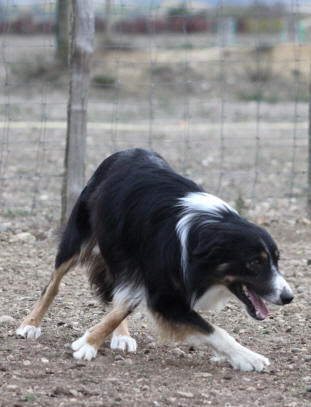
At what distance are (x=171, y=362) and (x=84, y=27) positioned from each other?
3496 millimetres

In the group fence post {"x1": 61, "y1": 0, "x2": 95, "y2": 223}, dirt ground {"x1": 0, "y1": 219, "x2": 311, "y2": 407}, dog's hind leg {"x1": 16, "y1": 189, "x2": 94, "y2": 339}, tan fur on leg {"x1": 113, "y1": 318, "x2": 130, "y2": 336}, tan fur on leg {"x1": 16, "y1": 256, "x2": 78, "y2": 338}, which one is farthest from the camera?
fence post {"x1": 61, "y1": 0, "x2": 95, "y2": 223}

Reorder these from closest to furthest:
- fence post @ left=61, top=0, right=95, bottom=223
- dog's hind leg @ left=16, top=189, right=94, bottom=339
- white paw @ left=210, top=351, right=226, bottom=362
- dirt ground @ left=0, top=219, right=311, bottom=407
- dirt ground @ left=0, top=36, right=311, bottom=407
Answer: dirt ground @ left=0, top=219, right=311, bottom=407
dirt ground @ left=0, top=36, right=311, bottom=407
white paw @ left=210, top=351, right=226, bottom=362
dog's hind leg @ left=16, top=189, right=94, bottom=339
fence post @ left=61, top=0, right=95, bottom=223

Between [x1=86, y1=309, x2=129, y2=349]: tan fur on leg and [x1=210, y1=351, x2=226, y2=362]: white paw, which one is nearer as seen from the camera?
[x1=210, y1=351, x2=226, y2=362]: white paw

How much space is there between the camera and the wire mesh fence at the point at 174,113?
9.11 m

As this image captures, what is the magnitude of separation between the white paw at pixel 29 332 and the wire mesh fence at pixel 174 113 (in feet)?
9.54

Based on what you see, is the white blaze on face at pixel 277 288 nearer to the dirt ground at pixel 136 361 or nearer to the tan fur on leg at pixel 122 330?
the dirt ground at pixel 136 361

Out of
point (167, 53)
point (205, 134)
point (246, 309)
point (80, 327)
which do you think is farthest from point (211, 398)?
point (167, 53)

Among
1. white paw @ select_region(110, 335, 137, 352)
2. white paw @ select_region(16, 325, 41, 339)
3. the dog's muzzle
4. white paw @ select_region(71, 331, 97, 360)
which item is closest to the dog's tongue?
the dog's muzzle

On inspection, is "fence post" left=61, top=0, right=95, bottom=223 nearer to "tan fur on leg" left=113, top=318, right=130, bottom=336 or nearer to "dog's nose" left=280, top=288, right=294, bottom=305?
"tan fur on leg" left=113, top=318, right=130, bottom=336

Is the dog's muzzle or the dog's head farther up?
the dog's head

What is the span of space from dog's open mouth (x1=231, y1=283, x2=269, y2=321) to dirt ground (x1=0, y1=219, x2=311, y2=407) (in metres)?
0.35

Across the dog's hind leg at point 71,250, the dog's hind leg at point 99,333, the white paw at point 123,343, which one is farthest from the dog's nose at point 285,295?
the dog's hind leg at point 71,250

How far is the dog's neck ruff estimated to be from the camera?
4.64 metres

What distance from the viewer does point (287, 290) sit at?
14.8 ft
